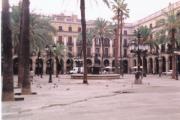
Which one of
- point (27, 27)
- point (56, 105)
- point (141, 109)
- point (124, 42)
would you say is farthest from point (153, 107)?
point (124, 42)

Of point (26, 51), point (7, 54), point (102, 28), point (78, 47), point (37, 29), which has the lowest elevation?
point (7, 54)

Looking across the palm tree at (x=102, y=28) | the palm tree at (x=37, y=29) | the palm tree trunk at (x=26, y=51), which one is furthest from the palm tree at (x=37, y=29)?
the palm tree at (x=102, y=28)

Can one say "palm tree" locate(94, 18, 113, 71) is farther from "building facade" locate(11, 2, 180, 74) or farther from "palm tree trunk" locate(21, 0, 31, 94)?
"palm tree trunk" locate(21, 0, 31, 94)

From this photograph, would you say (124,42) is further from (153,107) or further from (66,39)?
(153,107)

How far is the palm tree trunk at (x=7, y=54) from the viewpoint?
1631 centimetres

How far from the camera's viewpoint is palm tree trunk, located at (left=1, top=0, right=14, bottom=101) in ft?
53.5

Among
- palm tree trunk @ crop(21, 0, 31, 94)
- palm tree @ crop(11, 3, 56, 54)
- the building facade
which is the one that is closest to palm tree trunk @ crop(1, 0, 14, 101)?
palm tree trunk @ crop(21, 0, 31, 94)

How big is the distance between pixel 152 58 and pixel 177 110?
87.3 meters

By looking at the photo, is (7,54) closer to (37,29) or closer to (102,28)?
(37,29)

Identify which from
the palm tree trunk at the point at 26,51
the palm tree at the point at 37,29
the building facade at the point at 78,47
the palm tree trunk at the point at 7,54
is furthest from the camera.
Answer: the building facade at the point at 78,47

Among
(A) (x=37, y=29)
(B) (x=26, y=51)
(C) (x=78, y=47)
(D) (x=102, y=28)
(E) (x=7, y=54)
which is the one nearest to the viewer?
(E) (x=7, y=54)

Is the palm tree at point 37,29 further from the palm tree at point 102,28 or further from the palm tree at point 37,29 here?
the palm tree at point 102,28

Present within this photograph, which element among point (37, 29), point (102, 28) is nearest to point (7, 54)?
point (37, 29)

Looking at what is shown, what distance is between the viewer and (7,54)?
16.8 metres
